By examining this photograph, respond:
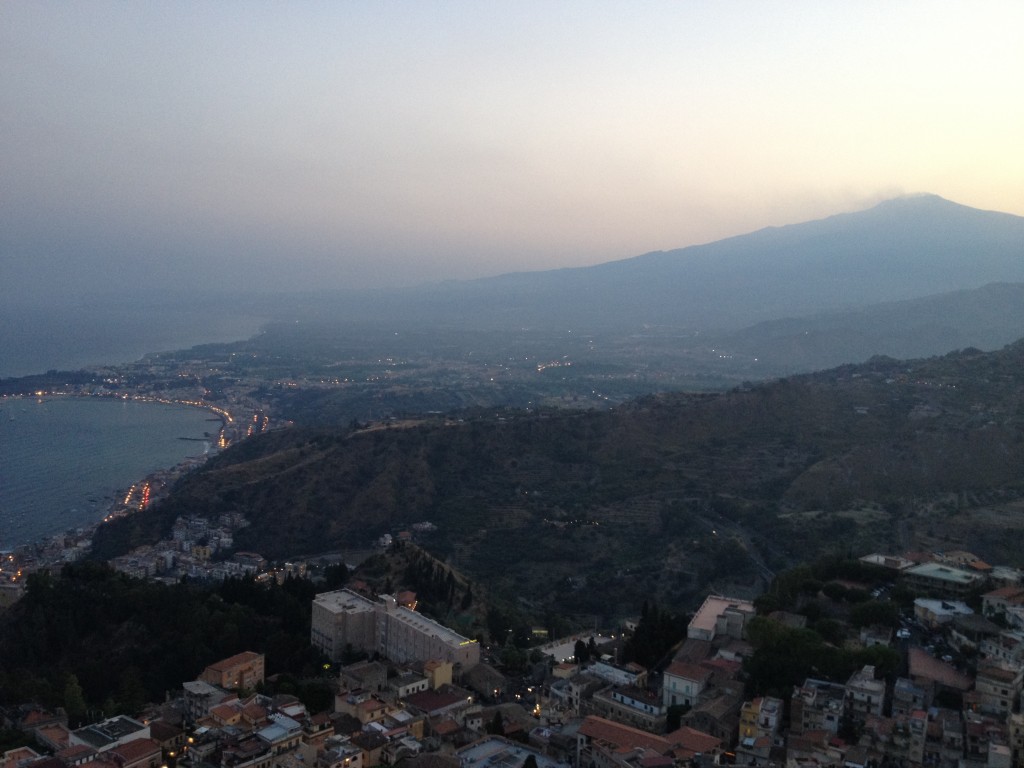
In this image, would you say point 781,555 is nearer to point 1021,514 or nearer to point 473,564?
point 1021,514

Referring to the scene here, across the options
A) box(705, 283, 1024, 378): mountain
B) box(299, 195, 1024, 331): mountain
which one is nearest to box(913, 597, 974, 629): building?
box(705, 283, 1024, 378): mountain

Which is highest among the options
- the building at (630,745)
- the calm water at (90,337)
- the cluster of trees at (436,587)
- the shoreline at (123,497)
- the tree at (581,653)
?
the calm water at (90,337)

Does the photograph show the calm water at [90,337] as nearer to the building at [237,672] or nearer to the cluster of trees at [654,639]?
the building at [237,672]

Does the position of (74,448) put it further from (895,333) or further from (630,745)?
(895,333)

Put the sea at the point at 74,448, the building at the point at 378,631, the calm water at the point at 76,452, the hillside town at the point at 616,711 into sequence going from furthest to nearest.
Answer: the sea at the point at 74,448 → the calm water at the point at 76,452 → the building at the point at 378,631 → the hillside town at the point at 616,711

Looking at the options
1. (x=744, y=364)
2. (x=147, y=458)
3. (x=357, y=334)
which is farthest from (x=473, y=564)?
(x=357, y=334)

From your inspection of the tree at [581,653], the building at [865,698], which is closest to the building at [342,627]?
the tree at [581,653]

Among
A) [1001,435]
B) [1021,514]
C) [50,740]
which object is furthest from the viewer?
[1001,435]

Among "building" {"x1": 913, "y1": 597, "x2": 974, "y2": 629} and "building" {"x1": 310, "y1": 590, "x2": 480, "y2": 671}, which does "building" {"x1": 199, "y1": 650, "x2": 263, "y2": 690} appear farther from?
"building" {"x1": 913, "y1": 597, "x2": 974, "y2": 629}
